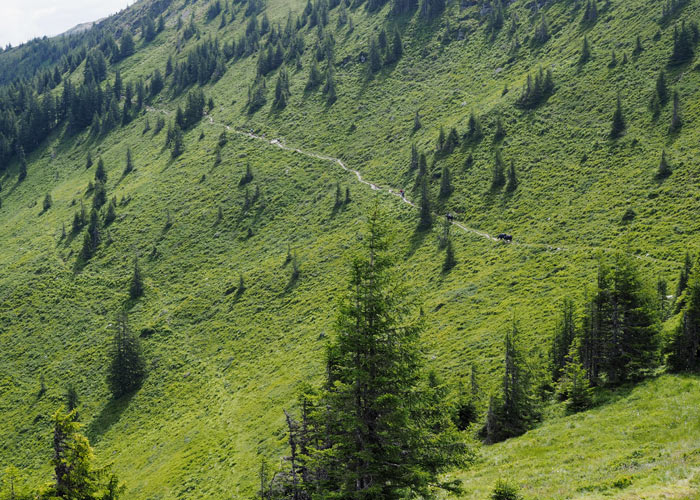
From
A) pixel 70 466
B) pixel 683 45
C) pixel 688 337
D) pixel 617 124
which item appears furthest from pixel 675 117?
pixel 70 466

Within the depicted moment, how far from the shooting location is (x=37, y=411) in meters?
70.1

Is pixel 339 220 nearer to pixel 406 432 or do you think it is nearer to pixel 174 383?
pixel 174 383

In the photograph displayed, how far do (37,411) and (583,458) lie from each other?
75336 mm

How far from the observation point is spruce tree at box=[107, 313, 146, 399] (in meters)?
70.7

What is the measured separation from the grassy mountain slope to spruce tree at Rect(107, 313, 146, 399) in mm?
1978

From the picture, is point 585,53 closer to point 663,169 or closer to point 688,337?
point 663,169

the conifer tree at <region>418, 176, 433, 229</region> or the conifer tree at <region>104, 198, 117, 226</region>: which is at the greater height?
the conifer tree at <region>104, 198, 117, 226</region>

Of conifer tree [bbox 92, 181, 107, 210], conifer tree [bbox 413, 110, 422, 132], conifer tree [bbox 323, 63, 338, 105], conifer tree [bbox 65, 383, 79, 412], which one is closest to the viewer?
conifer tree [bbox 65, 383, 79, 412]

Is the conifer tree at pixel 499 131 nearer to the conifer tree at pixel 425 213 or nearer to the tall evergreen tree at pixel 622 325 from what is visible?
the conifer tree at pixel 425 213

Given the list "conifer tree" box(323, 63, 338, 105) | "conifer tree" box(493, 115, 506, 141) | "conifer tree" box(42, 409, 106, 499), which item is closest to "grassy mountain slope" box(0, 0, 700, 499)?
"conifer tree" box(493, 115, 506, 141)

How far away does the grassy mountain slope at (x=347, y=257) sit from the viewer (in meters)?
32.8

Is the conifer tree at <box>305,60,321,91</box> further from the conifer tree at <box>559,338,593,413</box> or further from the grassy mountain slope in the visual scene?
the conifer tree at <box>559,338,593,413</box>

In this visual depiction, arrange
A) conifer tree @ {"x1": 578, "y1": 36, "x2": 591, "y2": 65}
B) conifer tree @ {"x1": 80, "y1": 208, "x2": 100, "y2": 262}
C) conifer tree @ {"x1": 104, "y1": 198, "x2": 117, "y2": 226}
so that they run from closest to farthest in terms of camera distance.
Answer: conifer tree @ {"x1": 578, "y1": 36, "x2": 591, "y2": 65}, conifer tree @ {"x1": 80, "y1": 208, "x2": 100, "y2": 262}, conifer tree @ {"x1": 104, "y1": 198, "x2": 117, "y2": 226}

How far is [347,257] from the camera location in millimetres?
18672
